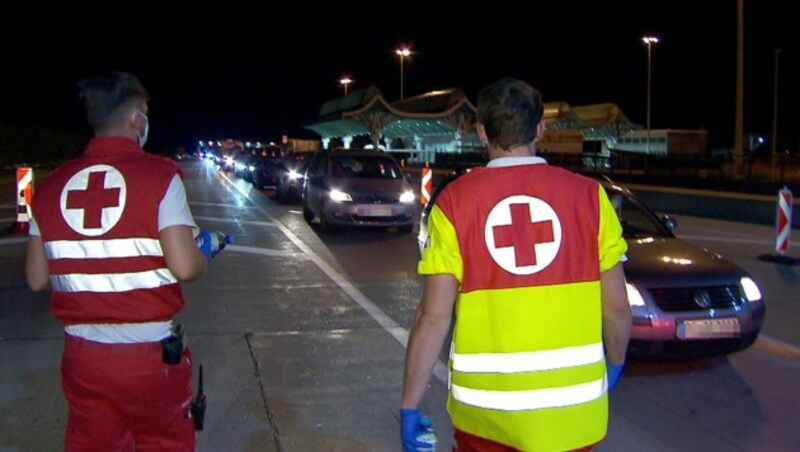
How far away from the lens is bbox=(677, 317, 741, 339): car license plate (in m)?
A: 6.73

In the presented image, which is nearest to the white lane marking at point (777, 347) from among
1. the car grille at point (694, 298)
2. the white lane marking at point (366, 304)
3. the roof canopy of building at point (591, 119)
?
the car grille at point (694, 298)

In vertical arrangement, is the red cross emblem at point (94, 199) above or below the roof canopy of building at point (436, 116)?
below

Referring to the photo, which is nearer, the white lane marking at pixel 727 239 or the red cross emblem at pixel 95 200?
the red cross emblem at pixel 95 200

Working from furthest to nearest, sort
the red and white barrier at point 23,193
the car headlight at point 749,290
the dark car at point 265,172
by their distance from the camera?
the dark car at point 265,172 → the red and white barrier at point 23,193 → the car headlight at point 749,290

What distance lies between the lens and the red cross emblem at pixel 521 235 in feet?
8.50

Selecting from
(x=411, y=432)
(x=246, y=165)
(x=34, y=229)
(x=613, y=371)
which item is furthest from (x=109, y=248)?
(x=246, y=165)

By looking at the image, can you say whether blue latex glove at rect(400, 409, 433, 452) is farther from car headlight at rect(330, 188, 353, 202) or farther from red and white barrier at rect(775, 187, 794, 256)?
car headlight at rect(330, 188, 353, 202)

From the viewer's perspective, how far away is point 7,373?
6.88m

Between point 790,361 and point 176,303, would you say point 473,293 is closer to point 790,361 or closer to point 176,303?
point 176,303

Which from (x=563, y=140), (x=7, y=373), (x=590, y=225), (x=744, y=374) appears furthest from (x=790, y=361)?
(x=563, y=140)

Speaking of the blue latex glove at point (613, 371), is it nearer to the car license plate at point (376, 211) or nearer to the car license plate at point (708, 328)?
the car license plate at point (708, 328)

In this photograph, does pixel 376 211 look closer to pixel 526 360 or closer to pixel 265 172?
pixel 526 360

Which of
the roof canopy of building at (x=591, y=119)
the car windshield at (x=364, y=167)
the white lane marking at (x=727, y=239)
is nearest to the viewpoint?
the white lane marking at (x=727, y=239)

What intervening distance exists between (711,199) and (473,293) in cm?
2144
